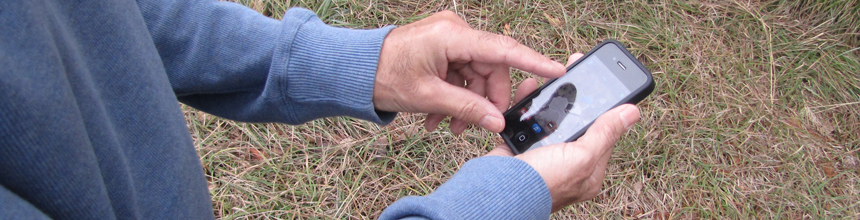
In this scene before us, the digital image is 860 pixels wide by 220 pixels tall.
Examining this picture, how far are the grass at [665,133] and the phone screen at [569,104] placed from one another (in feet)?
1.69

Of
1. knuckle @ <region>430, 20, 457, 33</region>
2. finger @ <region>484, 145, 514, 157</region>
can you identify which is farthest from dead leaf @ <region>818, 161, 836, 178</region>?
knuckle @ <region>430, 20, 457, 33</region>

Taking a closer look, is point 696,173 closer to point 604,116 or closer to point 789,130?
point 789,130

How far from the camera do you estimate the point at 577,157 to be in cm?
105

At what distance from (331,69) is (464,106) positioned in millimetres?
302

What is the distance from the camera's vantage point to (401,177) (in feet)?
5.65

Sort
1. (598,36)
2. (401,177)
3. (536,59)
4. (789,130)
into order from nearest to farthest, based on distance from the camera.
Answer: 1. (536,59)
2. (401,177)
3. (789,130)
4. (598,36)

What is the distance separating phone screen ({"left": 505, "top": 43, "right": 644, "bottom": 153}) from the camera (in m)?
1.24

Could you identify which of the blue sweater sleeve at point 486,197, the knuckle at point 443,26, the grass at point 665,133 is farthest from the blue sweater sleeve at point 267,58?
the grass at point 665,133

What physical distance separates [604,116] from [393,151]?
0.86 metres

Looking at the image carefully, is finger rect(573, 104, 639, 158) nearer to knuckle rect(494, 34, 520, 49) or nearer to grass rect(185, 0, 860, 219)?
knuckle rect(494, 34, 520, 49)

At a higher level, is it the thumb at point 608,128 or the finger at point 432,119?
the thumb at point 608,128

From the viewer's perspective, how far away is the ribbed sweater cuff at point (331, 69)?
978mm

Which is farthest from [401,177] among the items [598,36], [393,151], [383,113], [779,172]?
[779,172]

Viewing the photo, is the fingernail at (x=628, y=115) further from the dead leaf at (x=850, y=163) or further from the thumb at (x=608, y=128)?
the dead leaf at (x=850, y=163)
